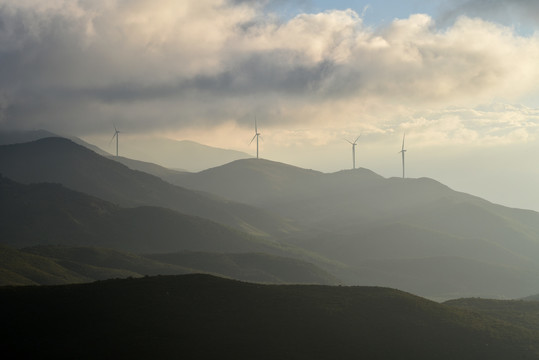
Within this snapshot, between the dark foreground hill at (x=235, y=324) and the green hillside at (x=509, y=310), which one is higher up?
the dark foreground hill at (x=235, y=324)

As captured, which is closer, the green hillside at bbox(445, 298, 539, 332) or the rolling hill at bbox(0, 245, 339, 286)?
the green hillside at bbox(445, 298, 539, 332)

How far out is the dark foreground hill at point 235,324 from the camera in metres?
59.6

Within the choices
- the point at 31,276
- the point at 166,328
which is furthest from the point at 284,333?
the point at 31,276

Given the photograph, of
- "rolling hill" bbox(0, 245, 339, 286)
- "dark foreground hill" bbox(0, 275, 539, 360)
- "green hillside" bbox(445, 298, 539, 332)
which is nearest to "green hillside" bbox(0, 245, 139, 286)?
"rolling hill" bbox(0, 245, 339, 286)

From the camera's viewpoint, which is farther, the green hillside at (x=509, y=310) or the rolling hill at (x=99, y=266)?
the rolling hill at (x=99, y=266)

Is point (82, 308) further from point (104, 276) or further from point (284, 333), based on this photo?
point (104, 276)

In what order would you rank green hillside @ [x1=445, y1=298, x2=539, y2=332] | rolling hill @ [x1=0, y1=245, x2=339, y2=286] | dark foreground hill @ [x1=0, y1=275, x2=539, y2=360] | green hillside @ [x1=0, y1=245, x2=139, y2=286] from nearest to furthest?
1. dark foreground hill @ [x1=0, y1=275, x2=539, y2=360]
2. green hillside @ [x1=445, y1=298, x2=539, y2=332]
3. green hillside @ [x1=0, y1=245, x2=139, y2=286]
4. rolling hill @ [x1=0, y1=245, x2=339, y2=286]

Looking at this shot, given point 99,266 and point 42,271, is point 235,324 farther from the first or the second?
point 99,266

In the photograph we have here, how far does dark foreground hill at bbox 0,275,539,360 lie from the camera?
2345 inches

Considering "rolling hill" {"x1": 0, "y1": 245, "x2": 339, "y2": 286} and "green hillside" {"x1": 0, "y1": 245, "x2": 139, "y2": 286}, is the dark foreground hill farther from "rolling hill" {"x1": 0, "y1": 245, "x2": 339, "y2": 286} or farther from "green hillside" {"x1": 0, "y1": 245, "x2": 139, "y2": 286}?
"rolling hill" {"x1": 0, "y1": 245, "x2": 339, "y2": 286}

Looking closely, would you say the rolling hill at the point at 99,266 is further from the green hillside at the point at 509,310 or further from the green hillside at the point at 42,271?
the green hillside at the point at 509,310

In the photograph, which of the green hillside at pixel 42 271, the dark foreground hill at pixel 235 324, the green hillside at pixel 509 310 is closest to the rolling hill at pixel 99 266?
the green hillside at pixel 42 271

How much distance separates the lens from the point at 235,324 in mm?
66500

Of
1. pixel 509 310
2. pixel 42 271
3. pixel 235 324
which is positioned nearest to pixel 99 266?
pixel 42 271
